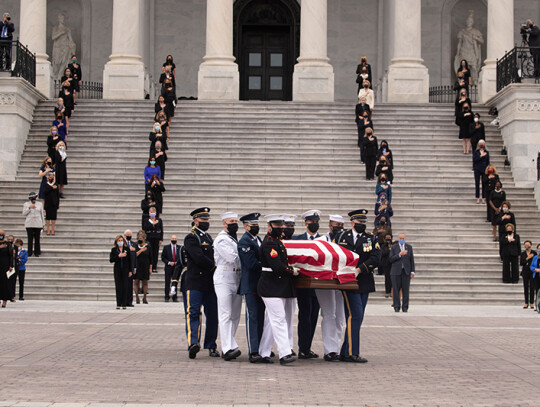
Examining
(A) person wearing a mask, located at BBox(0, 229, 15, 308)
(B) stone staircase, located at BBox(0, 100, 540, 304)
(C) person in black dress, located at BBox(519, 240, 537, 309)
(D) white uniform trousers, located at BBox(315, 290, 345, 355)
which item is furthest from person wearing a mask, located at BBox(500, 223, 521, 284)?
(D) white uniform trousers, located at BBox(315, 290, 345, 355)

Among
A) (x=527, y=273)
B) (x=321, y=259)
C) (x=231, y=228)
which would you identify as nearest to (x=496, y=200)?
(x=527, y=273)

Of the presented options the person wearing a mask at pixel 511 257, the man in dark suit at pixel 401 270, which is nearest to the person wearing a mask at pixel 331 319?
the man in dark suit at pixel 401 270

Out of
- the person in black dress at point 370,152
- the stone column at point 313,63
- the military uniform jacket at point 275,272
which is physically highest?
the stone column at point 313,63

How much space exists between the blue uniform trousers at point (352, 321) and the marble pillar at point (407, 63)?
25833mm

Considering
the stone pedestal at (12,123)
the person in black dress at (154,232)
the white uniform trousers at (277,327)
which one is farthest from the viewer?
the stone pedestal at (12,123)

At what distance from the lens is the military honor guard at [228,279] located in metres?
13.4

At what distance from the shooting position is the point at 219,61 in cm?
3859

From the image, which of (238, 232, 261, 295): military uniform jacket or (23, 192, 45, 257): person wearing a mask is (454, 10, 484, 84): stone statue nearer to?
(23, 192, 45, 257): person wearing a mask

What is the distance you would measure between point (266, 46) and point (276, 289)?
34.9 m

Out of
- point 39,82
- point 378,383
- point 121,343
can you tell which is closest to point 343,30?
point 39,82

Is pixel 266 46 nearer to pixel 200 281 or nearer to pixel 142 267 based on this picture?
pixel 142 267

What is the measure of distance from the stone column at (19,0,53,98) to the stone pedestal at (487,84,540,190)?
1651 cm

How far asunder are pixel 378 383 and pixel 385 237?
13857mm

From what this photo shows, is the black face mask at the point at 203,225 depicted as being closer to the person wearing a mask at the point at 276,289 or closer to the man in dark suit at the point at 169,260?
the person wearing a mask at the point at 276,289
